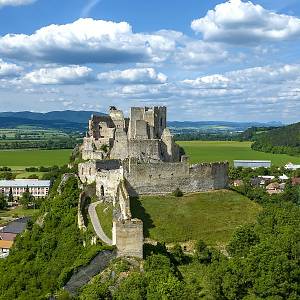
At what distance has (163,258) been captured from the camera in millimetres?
40375

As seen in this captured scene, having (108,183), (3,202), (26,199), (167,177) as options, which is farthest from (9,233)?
(167,177)

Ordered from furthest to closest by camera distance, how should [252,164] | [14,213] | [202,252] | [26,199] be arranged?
[252,164]
[26,199]
[14,213]
[202,252]

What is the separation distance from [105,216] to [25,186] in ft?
287

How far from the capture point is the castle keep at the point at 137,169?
139 ft

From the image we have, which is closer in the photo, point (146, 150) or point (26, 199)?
point (146, 150)

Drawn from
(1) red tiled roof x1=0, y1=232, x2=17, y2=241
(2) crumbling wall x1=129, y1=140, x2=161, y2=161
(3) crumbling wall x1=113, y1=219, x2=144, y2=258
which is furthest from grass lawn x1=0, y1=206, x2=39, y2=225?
(3) crumbling wall x1=113, y1=219, x2=144, y2=258

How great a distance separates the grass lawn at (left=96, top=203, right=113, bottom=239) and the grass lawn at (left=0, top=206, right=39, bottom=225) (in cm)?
5324

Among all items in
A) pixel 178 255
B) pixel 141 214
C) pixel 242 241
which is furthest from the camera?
pixel 141 214

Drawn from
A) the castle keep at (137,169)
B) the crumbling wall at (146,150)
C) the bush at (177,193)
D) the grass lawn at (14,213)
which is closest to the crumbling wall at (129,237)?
the castle keep at (137,169)

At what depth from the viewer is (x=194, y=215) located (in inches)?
1960

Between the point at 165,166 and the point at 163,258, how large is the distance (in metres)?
13.8

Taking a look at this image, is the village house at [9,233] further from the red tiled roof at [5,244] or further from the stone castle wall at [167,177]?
the stone castle wall at [167,177]

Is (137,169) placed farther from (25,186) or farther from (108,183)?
(25,186)

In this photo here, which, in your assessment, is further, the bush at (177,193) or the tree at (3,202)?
the tree at (3,202)
